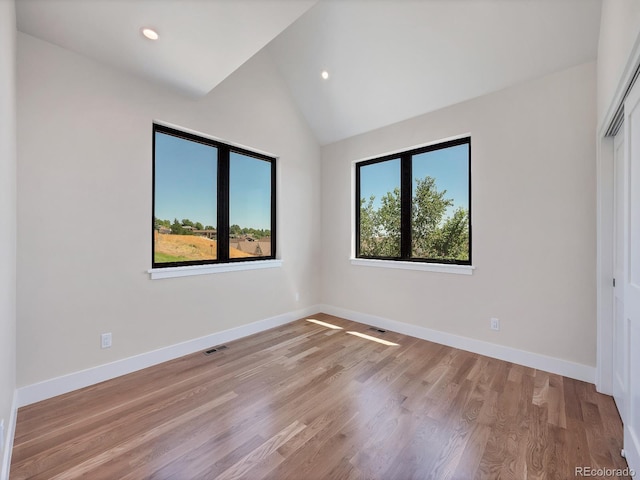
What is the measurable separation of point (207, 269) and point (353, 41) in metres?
2.88

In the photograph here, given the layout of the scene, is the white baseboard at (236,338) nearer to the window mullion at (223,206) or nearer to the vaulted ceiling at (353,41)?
the window mullion at (223,206)

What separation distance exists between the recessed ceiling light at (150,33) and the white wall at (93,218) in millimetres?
613

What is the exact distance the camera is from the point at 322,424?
1.81 m

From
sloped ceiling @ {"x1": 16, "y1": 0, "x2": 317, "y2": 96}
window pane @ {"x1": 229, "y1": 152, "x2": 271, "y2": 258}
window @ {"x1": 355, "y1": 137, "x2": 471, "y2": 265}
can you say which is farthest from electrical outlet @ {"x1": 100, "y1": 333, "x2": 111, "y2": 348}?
window @ {"x1": 355, "y1": 137, "x2": 471, "y2": 265}

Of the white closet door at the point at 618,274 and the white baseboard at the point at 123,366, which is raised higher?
the white closet door at the point at 618,274

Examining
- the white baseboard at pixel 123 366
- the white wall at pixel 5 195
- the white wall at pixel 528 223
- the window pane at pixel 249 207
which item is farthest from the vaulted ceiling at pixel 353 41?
the white baseboard at pixel 123 366

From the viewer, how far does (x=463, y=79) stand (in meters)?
2.85

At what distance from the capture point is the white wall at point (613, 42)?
1.31 meters

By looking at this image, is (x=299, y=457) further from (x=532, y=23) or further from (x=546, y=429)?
(x=532, y=23)

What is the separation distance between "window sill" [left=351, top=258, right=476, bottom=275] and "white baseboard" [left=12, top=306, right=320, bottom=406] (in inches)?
59.7

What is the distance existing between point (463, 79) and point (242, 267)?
3.13 metres

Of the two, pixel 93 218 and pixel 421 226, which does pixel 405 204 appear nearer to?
pixel 421 226

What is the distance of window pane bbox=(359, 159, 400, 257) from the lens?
3.75 m

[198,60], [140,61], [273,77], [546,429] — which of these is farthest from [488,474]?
[273,77]
